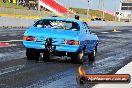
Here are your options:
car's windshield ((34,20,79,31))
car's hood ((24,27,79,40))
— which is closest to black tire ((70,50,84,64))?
car's hood ((24,27,79,40))

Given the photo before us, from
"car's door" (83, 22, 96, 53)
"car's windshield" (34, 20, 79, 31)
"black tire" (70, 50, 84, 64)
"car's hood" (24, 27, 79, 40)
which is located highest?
"car's windshield" (34, 20, 79, 31)

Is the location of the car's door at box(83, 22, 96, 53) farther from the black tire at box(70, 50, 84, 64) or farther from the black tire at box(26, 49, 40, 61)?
the black tire at box(26, 49, 40, 61)

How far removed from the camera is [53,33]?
12.7 meters

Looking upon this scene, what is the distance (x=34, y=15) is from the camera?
6153 centimetres

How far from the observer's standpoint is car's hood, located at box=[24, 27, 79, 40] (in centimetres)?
1263

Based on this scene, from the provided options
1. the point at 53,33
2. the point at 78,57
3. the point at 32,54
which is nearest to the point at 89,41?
the point at 78,57

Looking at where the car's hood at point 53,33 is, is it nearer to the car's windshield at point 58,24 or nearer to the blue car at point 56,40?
the blue car at point 56,40

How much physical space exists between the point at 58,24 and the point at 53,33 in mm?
983

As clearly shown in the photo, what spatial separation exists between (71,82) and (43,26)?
16.1 ft

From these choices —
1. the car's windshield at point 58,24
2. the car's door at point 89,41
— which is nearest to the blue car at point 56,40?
the car's windshield at point 58,24

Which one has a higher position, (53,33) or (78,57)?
(53,33)

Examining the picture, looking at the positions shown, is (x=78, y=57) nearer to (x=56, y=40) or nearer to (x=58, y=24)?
(x=56, y=40)

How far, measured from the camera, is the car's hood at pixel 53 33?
12633 mm

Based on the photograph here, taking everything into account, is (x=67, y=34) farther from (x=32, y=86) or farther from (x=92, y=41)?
(x=32, y=86)
